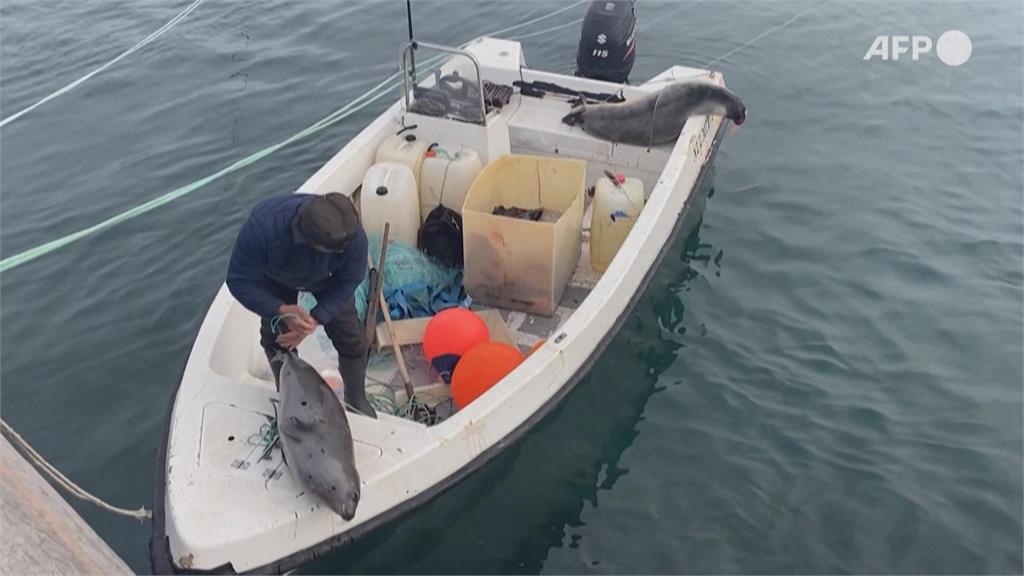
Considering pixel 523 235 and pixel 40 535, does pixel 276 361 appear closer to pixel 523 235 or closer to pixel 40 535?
pixel 523 235

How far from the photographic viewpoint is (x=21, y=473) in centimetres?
306

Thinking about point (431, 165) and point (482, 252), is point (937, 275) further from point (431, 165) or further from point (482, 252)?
point (431, 165)

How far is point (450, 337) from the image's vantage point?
5574 millimetres

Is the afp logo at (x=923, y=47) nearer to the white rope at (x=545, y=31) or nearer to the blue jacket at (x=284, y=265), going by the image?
the white rope at (x=545, y=31)

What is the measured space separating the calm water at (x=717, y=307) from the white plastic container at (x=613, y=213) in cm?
72

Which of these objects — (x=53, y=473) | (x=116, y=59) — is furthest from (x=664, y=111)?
(x=116, y=59)

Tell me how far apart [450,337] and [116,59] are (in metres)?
9.47

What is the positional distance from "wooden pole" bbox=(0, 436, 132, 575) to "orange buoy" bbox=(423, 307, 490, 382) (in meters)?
2.84

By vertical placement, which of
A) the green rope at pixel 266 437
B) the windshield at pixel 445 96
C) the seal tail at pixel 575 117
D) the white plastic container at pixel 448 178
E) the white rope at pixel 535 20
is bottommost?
the green rope at pixel 266 437

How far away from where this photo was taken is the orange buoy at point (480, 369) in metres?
5.27

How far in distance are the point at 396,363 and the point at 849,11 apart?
412 inches

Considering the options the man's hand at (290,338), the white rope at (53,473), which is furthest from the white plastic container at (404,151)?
the white rope at (53,473)

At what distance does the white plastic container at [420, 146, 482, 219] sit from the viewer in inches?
268

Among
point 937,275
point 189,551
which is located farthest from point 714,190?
point 189,551
